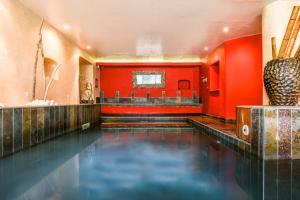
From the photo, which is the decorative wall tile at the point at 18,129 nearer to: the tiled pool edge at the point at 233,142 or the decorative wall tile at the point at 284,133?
the tiled pool edge at the point at 233,142

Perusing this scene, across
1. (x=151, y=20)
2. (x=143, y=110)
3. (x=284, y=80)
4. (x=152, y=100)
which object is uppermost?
(x=151, y=20)

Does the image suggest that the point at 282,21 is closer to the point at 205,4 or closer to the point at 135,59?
the point at 205,4

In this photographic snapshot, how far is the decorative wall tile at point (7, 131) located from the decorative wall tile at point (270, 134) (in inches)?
123

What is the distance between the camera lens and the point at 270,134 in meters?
2.63

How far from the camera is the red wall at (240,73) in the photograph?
6910 millimetres

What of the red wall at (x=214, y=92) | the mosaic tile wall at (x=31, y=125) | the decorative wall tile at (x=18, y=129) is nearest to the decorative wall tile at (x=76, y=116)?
the mosaic tile wall at (x=31, y=125)

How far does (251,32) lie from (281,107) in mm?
4512

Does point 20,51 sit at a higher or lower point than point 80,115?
higher

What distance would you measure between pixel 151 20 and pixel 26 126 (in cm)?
356

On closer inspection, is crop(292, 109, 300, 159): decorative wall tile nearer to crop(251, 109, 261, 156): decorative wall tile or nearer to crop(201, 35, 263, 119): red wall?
crop(251, 109, 261, 156): decorative wall tile

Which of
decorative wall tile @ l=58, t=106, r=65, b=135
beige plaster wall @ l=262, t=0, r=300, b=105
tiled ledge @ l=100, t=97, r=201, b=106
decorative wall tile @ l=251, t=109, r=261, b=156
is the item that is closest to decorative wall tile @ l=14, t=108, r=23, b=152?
decorative wall tile @ l=58, t=106, r=65, b=135

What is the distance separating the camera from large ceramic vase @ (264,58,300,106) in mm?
2656

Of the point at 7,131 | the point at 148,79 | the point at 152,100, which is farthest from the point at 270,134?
the point at 148,79

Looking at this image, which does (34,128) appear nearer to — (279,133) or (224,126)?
(279,133)
